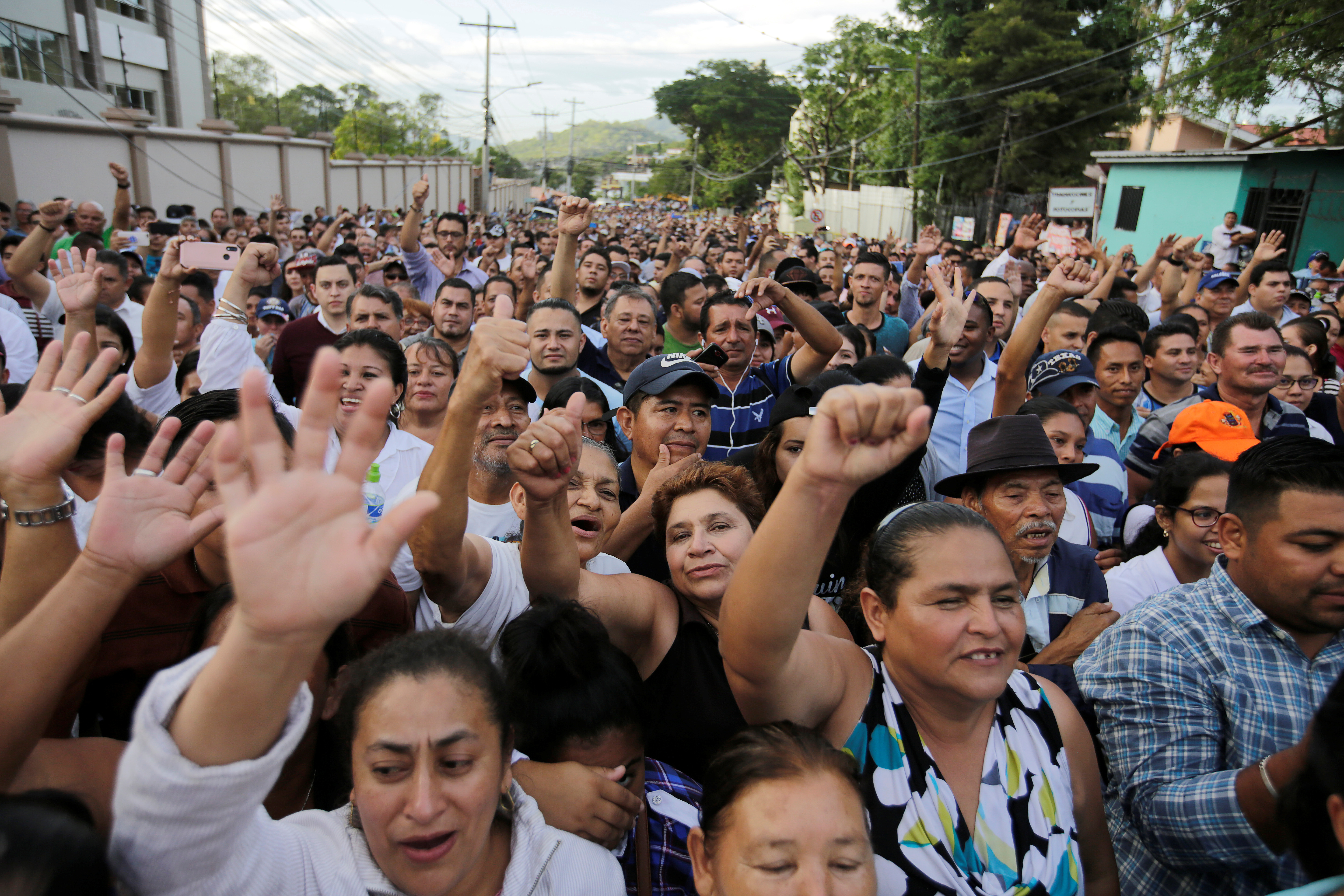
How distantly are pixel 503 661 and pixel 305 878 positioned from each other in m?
0.72

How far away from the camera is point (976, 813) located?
1.78 metres

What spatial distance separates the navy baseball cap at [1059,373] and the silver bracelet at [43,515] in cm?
397

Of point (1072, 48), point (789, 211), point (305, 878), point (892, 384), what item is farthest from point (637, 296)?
point (789, 211)

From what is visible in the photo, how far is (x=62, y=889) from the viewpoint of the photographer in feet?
3.56

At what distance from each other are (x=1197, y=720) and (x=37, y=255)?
6.82 meters

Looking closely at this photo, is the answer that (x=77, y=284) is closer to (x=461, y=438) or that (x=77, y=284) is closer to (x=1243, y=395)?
(x=461, y=438)

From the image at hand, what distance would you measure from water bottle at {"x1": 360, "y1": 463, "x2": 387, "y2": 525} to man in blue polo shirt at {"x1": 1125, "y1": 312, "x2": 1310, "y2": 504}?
Result: 11.4 feet

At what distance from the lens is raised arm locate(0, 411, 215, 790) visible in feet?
4.84

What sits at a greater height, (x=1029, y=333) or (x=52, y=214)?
(x=52, y=214)

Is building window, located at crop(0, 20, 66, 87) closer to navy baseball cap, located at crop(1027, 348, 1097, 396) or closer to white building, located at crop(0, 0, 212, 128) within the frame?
white building, located at crop(0, 0, 212, 128)

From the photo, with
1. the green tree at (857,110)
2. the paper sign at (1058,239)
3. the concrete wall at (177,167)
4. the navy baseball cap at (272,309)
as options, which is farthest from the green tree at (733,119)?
the navy baseball cap at (272,309)

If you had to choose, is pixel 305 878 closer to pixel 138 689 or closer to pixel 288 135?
pixel 138 689

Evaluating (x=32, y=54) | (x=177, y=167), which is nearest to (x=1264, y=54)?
(x=177, y=167)

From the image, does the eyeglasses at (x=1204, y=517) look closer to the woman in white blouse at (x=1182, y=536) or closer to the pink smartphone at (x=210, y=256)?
the woman in white blouse at (x=1182, y=536)
